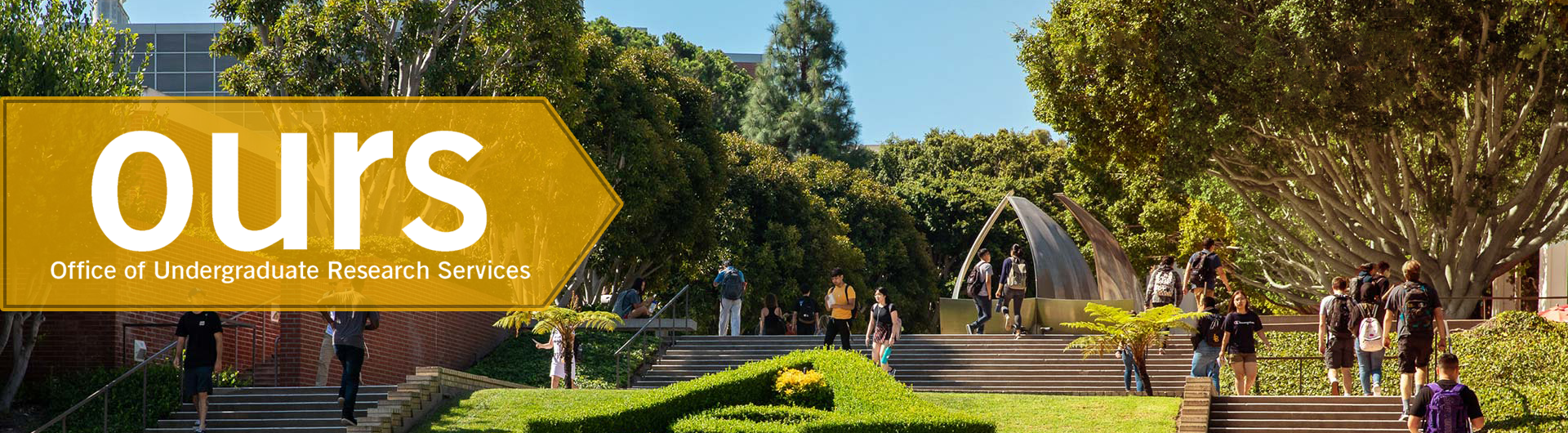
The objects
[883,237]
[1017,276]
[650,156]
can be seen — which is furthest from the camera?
[883,237]

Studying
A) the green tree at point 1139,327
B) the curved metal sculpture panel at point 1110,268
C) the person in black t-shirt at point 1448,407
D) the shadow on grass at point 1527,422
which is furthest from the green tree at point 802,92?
the person in black t-shirt at point 1448,407

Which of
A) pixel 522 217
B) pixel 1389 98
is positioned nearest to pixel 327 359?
pixel 522 217

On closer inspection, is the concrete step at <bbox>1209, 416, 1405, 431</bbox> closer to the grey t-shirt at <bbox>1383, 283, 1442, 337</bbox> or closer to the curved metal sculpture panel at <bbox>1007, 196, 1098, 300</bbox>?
the grey t-shirt at <bbox>1383, 283, 1442, 337</bbox>

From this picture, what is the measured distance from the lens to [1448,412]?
11797 mm

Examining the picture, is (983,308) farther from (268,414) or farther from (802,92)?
(802,92)

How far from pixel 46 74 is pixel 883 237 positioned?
3655cm

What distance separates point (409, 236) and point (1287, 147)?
14301mm

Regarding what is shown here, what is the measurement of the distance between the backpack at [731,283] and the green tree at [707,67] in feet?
114

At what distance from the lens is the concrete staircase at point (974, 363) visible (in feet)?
73.2

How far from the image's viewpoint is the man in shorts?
15.3 meters

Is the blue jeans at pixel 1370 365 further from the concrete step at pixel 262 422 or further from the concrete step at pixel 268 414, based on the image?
the concrete step at pixel 262 422

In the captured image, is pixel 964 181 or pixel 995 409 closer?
pixel 995 409

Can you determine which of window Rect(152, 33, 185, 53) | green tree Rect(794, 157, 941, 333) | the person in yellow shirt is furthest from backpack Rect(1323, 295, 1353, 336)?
window Rect(152, 33, 185, 53)

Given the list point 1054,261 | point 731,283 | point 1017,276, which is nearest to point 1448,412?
point 1017,276
